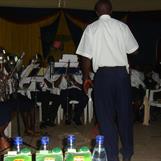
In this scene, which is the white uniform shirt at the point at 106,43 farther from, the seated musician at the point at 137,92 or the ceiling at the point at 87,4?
the ceiling at the point at 87,4

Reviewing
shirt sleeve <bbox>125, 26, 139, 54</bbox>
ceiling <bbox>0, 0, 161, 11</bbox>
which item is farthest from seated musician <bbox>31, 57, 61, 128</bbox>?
shirt sleeve <bbox>125, 26, 139, 54</bbox>

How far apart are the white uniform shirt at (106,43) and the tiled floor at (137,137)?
1.51 m

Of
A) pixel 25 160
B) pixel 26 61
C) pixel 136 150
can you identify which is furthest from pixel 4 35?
pixel 25 160

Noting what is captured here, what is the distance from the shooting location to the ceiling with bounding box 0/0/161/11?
8.17 m

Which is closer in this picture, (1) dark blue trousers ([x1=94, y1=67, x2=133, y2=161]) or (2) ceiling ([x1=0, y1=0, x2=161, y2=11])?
(1) dark blue trousers ([x1=94, y1=67, x2=133, y2=161])

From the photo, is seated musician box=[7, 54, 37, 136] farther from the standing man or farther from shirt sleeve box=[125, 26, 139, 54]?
shirt sleeve box=[125, 26, 139, 54]

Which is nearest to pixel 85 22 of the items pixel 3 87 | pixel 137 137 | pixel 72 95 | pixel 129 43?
pixel 72 95

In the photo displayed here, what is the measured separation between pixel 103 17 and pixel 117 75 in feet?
1.63

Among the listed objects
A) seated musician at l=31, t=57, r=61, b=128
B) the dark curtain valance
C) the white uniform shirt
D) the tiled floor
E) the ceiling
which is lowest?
the tiled floor

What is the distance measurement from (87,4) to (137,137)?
3.95 meters

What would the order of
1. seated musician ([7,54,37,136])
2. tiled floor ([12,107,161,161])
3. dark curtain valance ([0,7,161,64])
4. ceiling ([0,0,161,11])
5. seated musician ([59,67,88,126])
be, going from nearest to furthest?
tiled floor ([12,107,161,161]), seated musician ([7,54,37,136]), seated musician ([59,67,88,126]), ceiling ([0,0,161,11]), dark curtain valance ([0,7,161,64])

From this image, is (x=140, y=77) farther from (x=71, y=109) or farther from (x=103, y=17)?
(x=103, y=17)

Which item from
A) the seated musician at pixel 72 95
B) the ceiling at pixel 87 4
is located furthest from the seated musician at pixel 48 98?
the ceiling at pixel 87 4

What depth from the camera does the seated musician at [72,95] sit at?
6.59 m
